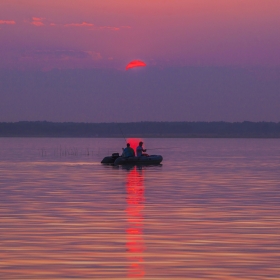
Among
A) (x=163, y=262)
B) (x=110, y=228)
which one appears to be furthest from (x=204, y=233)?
(x=163, y=262)

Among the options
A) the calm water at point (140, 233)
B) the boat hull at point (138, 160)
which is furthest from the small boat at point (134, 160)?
the calm water at point (140, 233)

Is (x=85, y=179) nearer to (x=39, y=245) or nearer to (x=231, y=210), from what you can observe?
(x=231, y=210)

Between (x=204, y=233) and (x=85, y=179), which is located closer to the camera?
(x=204, y=233)

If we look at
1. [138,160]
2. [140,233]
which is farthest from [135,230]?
[138,160]

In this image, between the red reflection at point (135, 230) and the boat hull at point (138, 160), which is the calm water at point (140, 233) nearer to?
the red reflection at point (135, 230)

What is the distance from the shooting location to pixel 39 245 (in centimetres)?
1644

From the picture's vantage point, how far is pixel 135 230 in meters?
19.1

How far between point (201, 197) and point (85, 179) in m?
13.4

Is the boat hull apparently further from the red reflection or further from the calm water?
the calm water

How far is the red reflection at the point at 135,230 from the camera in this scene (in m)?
14.1

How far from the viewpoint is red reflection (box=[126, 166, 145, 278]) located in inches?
553

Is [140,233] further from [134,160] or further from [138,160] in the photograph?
[138,160]

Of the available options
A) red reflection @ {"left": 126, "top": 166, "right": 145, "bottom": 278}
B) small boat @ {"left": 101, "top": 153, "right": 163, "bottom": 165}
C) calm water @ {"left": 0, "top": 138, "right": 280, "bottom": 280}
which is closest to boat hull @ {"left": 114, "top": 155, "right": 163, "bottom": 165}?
small boat @ {"left": 101, "top": 153, "right": 163, "bottom": 165}

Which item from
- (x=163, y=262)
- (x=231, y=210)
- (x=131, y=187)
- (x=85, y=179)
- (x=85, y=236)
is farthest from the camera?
(x=85, y=179)
